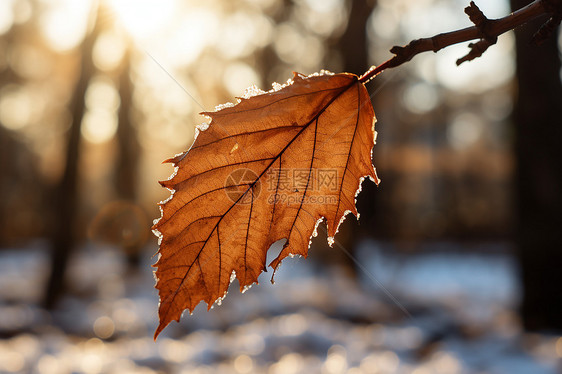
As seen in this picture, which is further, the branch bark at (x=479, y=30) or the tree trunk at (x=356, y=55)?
the tree trunk at (x=356, y=55)

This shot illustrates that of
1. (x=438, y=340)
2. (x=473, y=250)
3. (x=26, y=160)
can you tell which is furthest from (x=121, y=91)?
(x=26, y=160)

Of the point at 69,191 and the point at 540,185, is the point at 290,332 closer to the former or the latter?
the point at 540,185

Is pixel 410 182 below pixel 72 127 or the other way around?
the other way around

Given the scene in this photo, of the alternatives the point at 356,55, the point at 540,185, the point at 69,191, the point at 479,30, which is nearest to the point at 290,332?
the point at 540,185

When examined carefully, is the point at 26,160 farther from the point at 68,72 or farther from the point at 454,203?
the point at 454,203

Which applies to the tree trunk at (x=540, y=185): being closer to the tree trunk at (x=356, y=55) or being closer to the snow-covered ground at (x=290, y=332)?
the snow-covered ground at (x=290, y=332)

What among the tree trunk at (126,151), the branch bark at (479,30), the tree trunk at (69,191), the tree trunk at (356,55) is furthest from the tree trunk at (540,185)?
the tree trunk at (126,151)

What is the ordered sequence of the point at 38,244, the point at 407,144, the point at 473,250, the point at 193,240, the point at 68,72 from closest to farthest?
the point at 193,240 < the point at 68,72 < the point at 473,250 < the point at 38,244 < the point at 407,144
